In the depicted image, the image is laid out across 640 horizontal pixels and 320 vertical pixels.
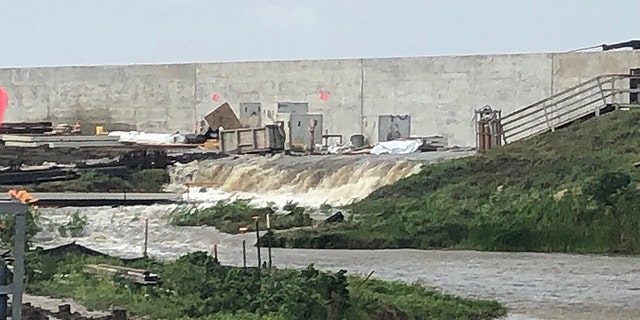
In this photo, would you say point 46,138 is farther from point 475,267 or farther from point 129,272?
point 129,272

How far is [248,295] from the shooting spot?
12039 millimetres

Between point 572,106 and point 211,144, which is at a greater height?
point 572,106

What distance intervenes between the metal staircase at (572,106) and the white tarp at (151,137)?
11.0 meters

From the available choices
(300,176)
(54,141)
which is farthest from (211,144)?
(300,176)

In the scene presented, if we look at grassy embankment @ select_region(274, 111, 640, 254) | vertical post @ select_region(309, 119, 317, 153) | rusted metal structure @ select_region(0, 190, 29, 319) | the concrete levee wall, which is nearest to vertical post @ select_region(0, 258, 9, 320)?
rusted metal structure @ select_region(0, 190, 29, 319)

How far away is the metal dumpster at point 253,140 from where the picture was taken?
38656 mm

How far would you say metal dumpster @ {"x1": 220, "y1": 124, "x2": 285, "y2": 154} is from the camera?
38.7m

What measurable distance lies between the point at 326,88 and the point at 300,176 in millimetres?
11125

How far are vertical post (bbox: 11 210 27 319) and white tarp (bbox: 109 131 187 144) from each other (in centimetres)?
3697

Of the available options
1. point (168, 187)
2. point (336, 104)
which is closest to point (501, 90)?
point (336, 104)

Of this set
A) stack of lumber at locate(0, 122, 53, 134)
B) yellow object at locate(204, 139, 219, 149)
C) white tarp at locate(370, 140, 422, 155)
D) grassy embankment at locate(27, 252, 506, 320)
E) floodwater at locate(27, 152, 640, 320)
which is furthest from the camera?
stack of lumber at locate(0, 122, 53, 134)

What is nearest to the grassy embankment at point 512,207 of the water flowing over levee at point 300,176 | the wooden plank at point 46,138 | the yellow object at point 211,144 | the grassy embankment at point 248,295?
the water flowing over levee at point 300,176

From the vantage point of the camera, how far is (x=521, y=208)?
21.3 metres

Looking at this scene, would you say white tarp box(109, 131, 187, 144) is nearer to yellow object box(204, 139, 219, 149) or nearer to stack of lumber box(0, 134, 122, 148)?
stack of lumber box(0, 134, 122, 148)
